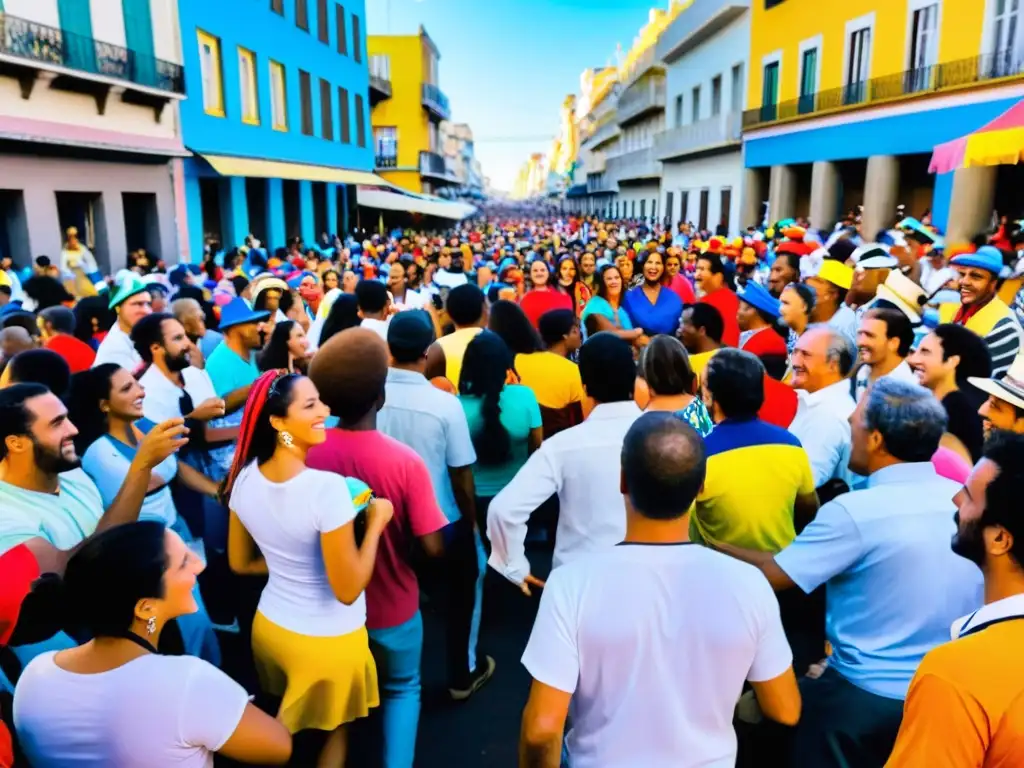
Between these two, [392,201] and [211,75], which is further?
[392,201]

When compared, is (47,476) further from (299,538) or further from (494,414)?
(494,414)

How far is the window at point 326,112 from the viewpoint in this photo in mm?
23359

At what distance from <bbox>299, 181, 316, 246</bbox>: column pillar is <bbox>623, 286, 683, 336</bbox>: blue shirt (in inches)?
710

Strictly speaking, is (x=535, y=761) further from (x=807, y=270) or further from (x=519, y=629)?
(x=807, y=270)

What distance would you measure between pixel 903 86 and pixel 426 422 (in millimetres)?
17746

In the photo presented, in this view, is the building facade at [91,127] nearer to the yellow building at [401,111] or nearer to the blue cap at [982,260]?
the blue cap at [982,260]

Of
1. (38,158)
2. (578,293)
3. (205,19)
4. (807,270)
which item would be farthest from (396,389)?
(205,19)

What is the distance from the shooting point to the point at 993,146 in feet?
24.6

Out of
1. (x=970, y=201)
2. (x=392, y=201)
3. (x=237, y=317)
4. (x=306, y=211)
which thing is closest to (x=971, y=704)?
(x=237, y=317)

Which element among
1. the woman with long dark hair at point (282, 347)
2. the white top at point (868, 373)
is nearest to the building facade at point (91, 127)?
the woman with long dark hair at point (282, 347)

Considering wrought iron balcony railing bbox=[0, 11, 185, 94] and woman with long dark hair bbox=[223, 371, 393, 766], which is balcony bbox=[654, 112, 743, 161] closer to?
wrought iron balcony railing bbox=[0, 11, 185, 94]

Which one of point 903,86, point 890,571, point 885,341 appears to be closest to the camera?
point 890,571

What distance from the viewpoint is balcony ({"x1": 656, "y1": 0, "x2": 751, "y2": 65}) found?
24666mm

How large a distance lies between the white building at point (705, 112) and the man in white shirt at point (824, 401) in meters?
19.6
